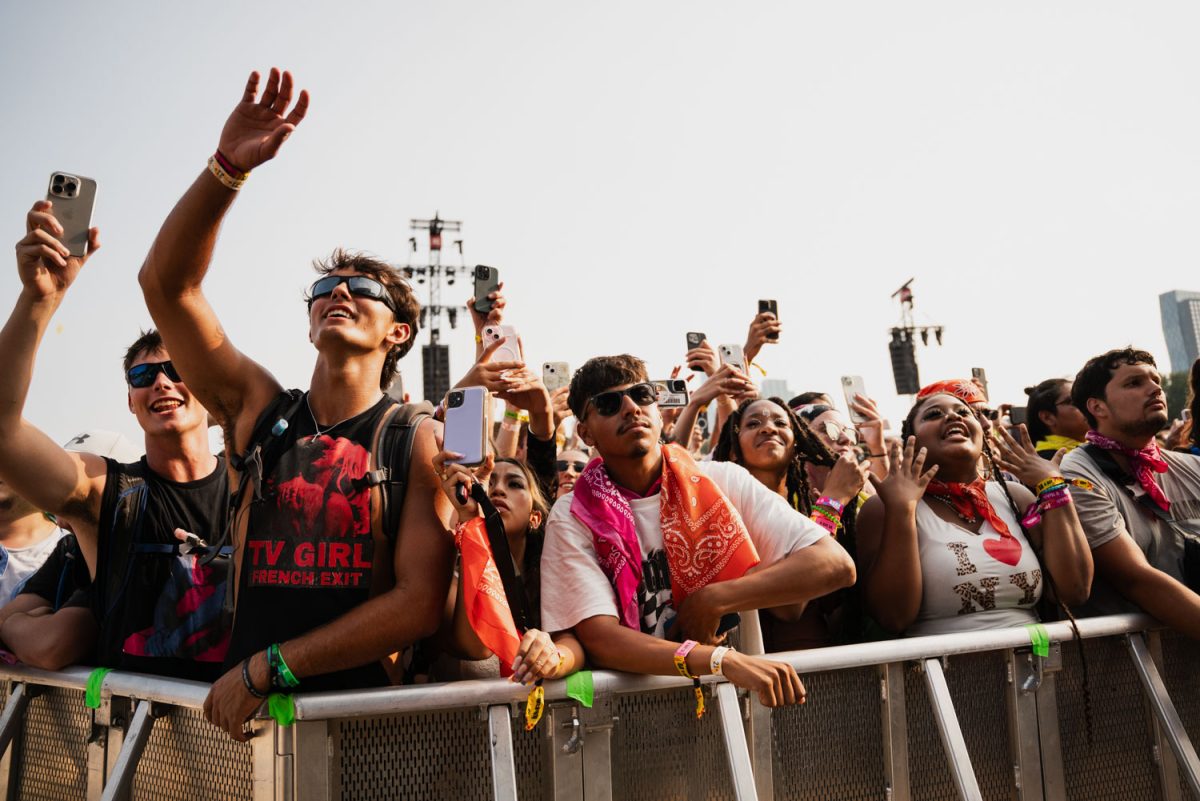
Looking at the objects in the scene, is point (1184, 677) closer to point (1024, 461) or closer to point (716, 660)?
point (1024, 461)

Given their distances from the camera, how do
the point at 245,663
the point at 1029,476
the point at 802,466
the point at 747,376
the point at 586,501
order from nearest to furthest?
the point at 245,663, the point at 586,501, the point at 1029,476, the point at 802,466, the point at 747,376

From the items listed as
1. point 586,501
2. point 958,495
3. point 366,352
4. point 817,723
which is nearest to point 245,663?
point 366,352

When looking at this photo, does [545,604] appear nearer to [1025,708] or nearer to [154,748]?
[154,748]

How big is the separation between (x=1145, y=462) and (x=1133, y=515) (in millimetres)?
318

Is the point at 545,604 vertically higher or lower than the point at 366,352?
lower

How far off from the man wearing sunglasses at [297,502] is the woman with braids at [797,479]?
1.48 meters

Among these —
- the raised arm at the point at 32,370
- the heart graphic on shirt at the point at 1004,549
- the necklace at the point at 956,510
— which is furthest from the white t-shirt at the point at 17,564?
the heart graphic on shirt at the point at 1004,549

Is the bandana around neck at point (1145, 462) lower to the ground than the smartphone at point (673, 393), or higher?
lower

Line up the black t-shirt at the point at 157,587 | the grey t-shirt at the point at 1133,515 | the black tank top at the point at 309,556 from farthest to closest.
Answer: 1. the grey t-shirt at the point at 1133,515
2. the black t-shirt at the point at 157,587
3. the black tank top at the point at 309,556

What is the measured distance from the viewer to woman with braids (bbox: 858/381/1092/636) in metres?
3.56

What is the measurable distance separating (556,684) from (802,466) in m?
2.24

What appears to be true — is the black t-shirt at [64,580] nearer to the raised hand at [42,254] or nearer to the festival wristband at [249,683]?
the raised hand at [42,254]

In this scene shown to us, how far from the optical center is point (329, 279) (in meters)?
2.93

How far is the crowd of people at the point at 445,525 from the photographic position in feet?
8.39
